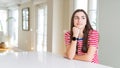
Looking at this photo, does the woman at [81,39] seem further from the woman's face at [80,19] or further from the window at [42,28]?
the window at [42,28]

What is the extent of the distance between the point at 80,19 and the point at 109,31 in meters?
1.43

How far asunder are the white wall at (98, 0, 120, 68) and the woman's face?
1.32 metres

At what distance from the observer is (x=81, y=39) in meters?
1.85

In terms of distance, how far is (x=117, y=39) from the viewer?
9.86 ft

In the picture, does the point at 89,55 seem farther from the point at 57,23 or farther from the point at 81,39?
the point at 57,23

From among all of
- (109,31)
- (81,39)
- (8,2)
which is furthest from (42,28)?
(81,39)

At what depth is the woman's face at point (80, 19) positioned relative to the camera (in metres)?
1.81

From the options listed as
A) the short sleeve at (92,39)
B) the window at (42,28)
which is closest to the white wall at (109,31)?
the short sleeve at (92,39)

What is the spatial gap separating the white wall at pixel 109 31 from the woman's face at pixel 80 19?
1.32m

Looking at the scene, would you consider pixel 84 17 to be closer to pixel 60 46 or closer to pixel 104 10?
pixel 104 10

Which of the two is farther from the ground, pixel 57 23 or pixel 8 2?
pixel 8 2

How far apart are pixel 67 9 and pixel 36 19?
290cm

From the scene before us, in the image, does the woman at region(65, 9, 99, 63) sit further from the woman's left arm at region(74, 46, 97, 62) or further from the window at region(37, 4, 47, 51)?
the window at region(37, 4, 47, 51)

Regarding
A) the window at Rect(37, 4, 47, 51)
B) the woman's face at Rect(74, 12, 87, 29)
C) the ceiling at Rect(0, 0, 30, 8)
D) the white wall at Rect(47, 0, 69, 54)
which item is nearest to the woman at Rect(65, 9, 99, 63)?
the woman's face at Rect(74, 12, 87, 29)
